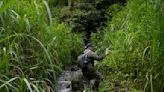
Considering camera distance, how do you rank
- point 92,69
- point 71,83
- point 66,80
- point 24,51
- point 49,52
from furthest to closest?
point 66,80
point 71,83
point 92,69
point 24,51
point 49,52

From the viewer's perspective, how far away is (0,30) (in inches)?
136

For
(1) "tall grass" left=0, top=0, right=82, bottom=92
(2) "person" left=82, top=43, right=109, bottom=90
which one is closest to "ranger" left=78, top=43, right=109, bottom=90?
(2) "person" left=82, top=43, right=109, bottom=90

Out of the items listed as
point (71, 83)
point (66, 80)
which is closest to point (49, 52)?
point (71, 83)

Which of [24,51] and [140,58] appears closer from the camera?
[140,58]

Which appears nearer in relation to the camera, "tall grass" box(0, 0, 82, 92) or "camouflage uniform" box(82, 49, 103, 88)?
"tall grass" box(0, 0, 82, 92)

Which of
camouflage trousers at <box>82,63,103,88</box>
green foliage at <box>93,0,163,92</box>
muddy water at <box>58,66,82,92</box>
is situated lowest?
muddy water at <box>58,66,82,92</box>

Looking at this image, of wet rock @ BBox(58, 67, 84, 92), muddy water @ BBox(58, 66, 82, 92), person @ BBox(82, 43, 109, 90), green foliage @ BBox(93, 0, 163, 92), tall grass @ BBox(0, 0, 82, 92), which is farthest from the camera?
muddy water @ BBox(58, 66, 82, 92)

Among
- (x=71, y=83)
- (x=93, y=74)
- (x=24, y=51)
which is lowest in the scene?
(x=71, y=83)

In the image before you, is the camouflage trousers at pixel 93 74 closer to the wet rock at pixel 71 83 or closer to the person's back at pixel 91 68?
the person's back at pixel 91 68

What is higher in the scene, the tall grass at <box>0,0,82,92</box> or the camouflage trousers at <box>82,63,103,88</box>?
the tall grass at <box>0,0,82,92</box>

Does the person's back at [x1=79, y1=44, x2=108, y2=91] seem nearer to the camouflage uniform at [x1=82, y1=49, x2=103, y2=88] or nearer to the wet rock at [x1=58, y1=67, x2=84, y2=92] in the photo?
the camouflage uniform at [x1=82, y1=49, x2=103, y2=88]

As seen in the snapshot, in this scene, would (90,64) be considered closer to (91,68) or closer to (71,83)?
(91,68)

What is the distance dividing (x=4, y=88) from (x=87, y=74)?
2.82m

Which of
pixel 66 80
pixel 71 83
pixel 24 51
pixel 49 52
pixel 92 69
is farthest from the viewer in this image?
pixel 66 80
